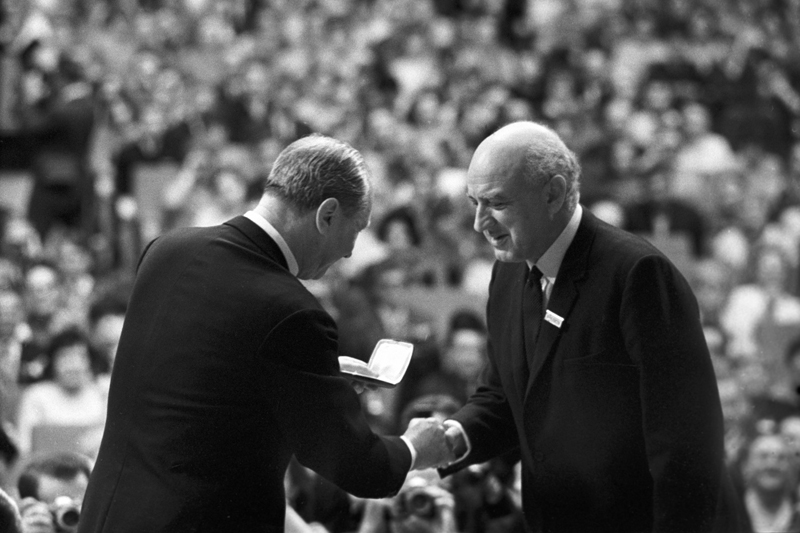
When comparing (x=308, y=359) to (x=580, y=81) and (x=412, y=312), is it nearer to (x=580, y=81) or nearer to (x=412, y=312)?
(x=412, y=312)

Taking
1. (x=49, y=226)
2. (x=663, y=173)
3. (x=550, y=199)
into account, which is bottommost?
(x=49, y=226)

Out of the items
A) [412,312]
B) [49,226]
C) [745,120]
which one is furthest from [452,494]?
[745,120]

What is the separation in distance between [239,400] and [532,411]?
2.72ft

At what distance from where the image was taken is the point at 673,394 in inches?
118

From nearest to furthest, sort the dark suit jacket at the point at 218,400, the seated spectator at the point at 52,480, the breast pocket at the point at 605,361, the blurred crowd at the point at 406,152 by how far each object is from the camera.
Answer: the dark suit jacket at the point at 218,400, the breast pocket at the point at 605,361, the seated spectator at the point at 52,480, the blurred crowd at the point at 406,152

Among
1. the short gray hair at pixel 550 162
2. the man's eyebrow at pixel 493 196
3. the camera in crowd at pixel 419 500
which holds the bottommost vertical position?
the camera in crowd at pixel 419 500

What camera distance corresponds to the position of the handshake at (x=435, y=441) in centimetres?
330

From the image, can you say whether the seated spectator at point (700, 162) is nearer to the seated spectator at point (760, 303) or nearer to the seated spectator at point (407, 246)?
the seated spectator at point (760, 303)

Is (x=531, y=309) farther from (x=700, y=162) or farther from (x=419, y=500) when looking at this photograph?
(x=700, y=162)

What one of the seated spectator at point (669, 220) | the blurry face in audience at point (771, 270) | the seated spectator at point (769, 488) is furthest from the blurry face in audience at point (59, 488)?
the seated spectator at point (669, 220)

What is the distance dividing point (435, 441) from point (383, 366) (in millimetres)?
240

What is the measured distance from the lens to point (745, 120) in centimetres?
1110

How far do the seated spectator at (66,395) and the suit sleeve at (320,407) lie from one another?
10.9 ft

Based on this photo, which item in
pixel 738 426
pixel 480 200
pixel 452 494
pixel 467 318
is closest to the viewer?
pixel 480 200
